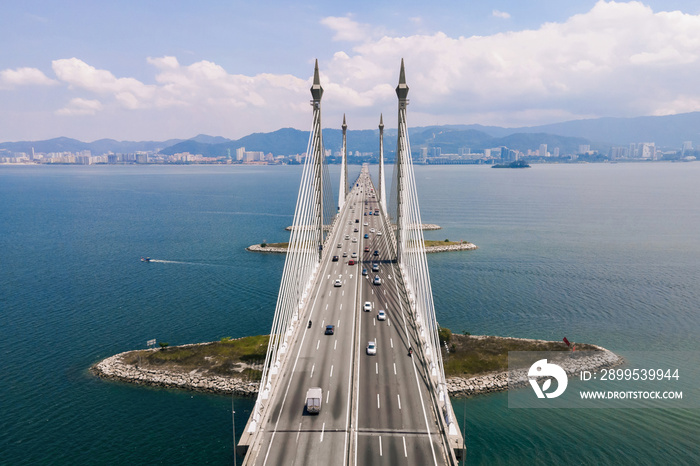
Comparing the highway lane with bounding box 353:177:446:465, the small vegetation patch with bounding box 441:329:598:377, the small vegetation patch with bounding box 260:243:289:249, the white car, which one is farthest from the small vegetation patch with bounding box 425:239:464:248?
the white car

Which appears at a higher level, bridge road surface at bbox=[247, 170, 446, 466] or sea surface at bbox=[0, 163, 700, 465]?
bridge road surface at bbox=[247, 170, 446, 466]

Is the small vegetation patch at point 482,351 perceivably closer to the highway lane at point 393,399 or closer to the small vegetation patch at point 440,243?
the highway lane at point 393,399

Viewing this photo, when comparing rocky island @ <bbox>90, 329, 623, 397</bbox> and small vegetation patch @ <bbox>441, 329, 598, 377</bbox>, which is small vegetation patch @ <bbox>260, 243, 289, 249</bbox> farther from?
small vegetation patch @ <bbox>441, 329, 598, 377</bbox>

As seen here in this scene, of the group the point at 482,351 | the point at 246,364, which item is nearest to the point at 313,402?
the point at 246,364

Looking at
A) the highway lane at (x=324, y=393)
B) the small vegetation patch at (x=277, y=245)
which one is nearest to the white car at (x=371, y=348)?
the highway lane at (x=324, y=393)

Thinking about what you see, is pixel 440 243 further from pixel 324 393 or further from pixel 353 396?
pixel 324 393

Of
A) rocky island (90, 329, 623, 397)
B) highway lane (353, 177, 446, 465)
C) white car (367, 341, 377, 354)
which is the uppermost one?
white car (367, 341, 377, 354)

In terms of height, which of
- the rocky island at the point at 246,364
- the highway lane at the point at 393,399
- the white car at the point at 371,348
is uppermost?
the white car at the point at 371,348
